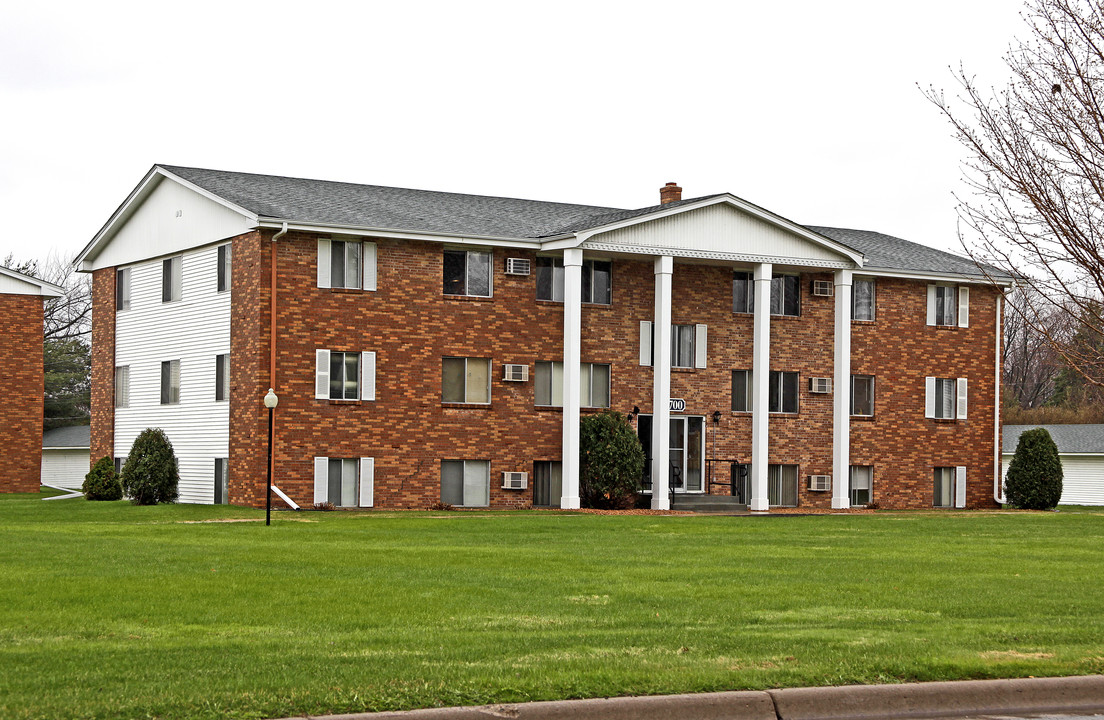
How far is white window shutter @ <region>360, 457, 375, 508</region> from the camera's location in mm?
33500

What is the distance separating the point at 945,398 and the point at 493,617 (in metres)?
30.2

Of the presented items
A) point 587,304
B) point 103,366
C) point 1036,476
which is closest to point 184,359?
point 103,366

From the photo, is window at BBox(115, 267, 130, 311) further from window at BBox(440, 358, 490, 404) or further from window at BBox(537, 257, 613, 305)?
window at BBox(537, 257, 613, 305)

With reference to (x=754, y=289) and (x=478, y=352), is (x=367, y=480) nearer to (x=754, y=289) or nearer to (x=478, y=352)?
(x=478, y=352)

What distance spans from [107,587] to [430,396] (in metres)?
20.3

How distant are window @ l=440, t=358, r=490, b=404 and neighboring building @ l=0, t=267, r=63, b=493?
48.5ft

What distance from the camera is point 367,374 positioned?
110ft

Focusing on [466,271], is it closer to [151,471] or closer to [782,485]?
[151,471]

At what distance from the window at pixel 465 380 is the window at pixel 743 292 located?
7105mm

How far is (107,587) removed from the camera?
1404cm

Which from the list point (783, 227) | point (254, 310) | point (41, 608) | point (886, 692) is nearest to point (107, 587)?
point (41, 608)

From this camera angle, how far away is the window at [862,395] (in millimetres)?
39125

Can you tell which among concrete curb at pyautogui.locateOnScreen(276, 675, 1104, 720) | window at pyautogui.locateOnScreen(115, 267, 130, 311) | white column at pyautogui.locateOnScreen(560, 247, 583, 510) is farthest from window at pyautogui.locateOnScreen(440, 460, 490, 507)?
concrete curb at pyautogui.locateOnScreen(276, 675, 1104, 720)

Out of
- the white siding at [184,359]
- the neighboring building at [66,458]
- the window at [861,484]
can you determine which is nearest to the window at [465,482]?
the white siding at [184,359]
